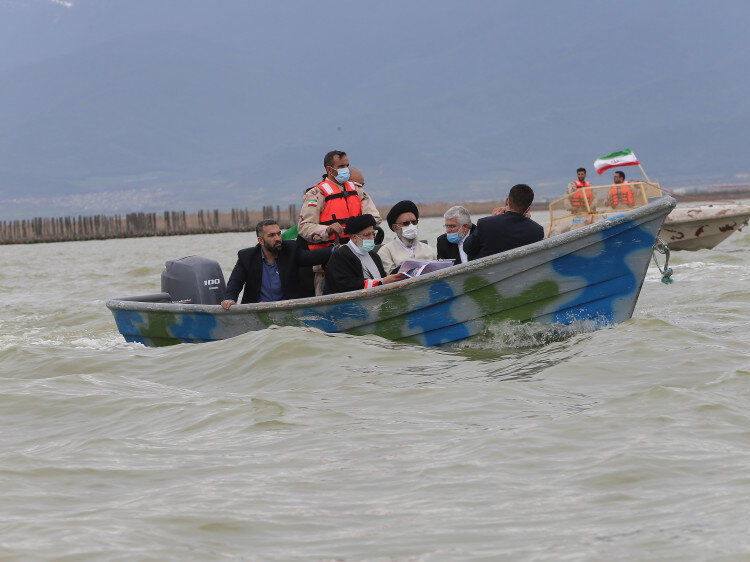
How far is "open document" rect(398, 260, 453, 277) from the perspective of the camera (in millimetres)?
8844

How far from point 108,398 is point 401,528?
356cm

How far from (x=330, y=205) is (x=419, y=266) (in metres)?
1.17

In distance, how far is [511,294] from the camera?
327 inches

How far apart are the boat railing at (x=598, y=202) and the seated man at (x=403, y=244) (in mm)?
9778

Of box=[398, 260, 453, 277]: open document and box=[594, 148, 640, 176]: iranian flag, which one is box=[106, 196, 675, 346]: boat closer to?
box=[398, 260, 453, 277]: open document

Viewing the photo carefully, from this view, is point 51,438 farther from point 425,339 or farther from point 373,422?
point 425,339

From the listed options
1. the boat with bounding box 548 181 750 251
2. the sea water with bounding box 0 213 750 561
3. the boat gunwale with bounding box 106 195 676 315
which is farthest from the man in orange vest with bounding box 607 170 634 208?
the boat gunwale with bounding box 106 195 676 315

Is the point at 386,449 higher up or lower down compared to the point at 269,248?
lower down

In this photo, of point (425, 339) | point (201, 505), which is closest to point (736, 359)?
point (425, 339)

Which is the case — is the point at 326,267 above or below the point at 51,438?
above

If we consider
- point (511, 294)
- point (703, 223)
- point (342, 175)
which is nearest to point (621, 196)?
point (703, 223)

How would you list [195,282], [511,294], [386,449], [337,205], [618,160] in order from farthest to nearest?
[618,160], [195,282], [337,205], [511,294], [386,449]

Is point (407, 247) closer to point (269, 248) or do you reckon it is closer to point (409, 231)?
point (409, 231)

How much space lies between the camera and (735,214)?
811 inches
